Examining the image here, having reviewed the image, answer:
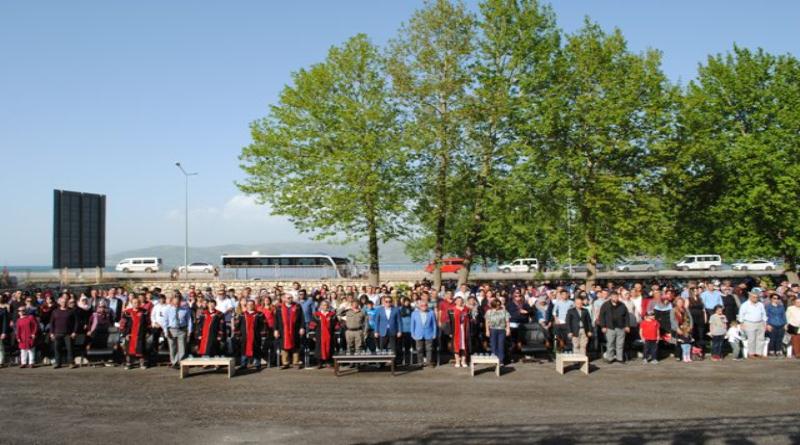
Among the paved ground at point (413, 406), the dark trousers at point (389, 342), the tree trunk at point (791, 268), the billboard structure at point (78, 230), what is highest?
the billboard structure at point (78, 230)

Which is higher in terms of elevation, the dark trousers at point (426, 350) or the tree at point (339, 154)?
the tree at point (339, 154)

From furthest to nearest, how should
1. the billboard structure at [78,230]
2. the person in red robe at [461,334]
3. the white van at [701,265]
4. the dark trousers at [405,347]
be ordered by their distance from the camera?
the white van at [701,265], the billboard structure at [78,230], the dark trousers at [405,347], the person in red robe at [461,334]

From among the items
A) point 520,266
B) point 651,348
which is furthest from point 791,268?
point 520,266

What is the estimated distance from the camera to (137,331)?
1582 cm

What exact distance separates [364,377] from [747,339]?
9.57 meters

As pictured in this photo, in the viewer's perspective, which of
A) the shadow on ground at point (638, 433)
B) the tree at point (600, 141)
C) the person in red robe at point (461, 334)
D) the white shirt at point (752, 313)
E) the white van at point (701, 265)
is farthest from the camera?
the white van at point (701, 265)

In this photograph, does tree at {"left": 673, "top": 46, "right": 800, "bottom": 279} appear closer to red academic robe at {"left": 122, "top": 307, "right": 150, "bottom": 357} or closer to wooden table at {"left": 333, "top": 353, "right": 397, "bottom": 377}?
wooden table at {"left": 333, "top": 353, "right": 397, "bottom": 377}

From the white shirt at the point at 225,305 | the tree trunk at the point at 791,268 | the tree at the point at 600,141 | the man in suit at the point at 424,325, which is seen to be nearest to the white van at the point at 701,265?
the tree trunk at the point at 791,268

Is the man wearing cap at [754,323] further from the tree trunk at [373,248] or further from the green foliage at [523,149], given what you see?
the tree trunk at [373,248]

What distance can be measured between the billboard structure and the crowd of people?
68.7 feet

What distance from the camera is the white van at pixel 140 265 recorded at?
6331cm

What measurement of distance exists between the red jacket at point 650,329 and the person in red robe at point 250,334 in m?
8.94

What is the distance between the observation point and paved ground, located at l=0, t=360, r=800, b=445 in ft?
31.9

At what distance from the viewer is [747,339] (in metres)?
16.8
